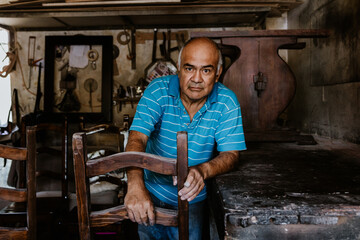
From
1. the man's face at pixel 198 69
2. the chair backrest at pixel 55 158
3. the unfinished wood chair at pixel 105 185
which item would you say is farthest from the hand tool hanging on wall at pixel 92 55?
the man's face at pixel 198 69

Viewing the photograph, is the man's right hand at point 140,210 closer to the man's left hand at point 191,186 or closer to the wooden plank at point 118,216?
the wooden plank at point 118,216

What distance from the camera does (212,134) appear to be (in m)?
1.61

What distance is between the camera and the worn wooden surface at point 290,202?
3.02ft

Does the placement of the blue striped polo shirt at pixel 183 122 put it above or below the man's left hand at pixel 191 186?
above

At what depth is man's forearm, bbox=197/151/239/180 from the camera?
4.15 ft

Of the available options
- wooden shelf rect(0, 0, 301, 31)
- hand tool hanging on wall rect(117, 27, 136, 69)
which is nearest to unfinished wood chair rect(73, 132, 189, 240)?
wooden shelf rect(0, 0, 301, 31)

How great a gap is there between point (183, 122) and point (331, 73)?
66.7 inches

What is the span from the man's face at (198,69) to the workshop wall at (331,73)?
48.9 inches

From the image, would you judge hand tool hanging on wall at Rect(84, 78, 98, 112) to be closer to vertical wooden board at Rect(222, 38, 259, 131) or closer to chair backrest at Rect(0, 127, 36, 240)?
vertical wooden board at Rect(222, 38, 259, 131)

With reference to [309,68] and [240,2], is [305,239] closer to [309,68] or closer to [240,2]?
[309,68]

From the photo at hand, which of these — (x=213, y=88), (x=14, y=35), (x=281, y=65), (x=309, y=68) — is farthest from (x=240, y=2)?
(x=14, y=35)

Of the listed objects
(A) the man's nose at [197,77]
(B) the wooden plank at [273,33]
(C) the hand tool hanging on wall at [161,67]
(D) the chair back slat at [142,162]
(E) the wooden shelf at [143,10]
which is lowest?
(D) the chair back slat at [142,162]

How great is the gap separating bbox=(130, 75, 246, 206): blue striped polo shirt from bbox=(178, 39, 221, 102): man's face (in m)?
0.07

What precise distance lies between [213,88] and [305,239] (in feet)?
3.16
